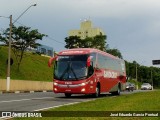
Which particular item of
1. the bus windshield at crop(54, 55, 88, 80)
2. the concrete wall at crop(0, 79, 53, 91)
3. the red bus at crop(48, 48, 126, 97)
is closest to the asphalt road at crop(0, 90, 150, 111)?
the red bus at crop(48, 48, 126, 97)

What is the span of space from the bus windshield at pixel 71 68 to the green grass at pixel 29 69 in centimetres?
2855

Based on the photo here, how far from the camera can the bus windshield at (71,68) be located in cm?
2488

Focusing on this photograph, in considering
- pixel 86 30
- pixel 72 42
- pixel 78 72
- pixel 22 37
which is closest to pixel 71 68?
pixel 78 72

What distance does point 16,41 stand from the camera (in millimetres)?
55188

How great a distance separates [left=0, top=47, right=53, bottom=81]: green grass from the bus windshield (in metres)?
28.6

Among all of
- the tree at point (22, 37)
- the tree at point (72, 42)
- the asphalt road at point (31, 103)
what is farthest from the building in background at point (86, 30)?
the asphalt road at point (31, 103)

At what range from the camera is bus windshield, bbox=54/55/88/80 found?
24875mm

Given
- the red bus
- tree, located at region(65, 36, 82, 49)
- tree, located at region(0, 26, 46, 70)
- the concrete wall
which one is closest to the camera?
the red bus

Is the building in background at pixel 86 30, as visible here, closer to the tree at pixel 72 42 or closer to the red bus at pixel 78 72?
the tree at pixel 72 42

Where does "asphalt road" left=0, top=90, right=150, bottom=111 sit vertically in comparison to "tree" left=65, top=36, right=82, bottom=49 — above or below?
below

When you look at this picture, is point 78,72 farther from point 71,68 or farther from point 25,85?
point 25,85

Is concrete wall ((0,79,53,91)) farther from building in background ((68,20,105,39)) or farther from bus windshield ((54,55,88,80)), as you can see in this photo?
building in background ((68,20,105,39))

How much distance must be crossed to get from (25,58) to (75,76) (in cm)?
4869

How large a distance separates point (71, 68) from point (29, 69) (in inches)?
1643
